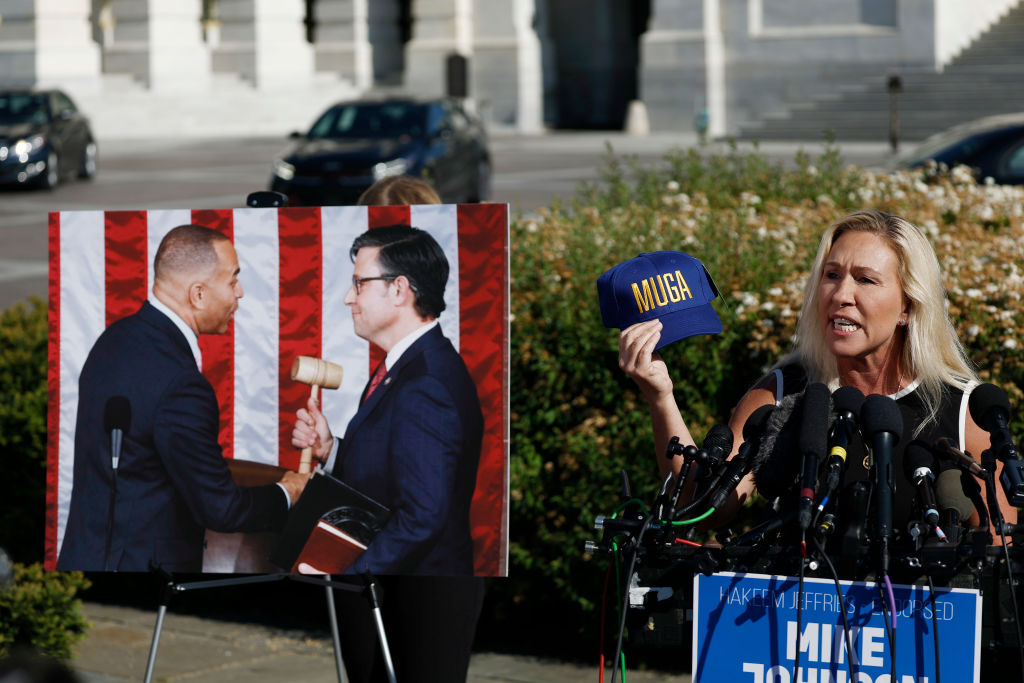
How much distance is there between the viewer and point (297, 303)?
13.6 ft

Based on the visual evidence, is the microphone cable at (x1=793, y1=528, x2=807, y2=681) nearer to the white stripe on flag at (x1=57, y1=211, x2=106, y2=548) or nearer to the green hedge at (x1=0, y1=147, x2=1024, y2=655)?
the white stripe on flag at (x1=57, y1=211, x2=106, y2=548)

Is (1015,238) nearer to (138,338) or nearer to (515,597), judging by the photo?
(515,597)

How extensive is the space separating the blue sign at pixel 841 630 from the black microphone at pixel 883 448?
4.8 inches

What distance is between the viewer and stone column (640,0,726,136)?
37656mm

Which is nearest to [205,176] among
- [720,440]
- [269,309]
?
[269,309]

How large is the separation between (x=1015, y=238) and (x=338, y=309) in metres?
3.28

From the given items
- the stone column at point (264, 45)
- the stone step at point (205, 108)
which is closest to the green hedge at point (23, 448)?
the stone step at point (205, 108)

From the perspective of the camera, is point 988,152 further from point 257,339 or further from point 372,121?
point 372,121

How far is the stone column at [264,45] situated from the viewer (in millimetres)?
42344

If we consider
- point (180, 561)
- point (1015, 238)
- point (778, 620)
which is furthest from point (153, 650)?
point (1015, 238)

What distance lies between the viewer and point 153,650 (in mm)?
3928

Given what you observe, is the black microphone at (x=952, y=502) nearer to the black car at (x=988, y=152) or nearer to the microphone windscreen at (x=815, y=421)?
the microphone windscreen at (x=815, y=421)

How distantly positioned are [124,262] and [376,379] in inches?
32.1

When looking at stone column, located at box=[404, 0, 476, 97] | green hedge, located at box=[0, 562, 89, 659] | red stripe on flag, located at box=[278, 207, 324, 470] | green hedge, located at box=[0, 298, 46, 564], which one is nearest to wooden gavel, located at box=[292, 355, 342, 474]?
red stripe on flag, located at box=[278, 207, 324, 470]
